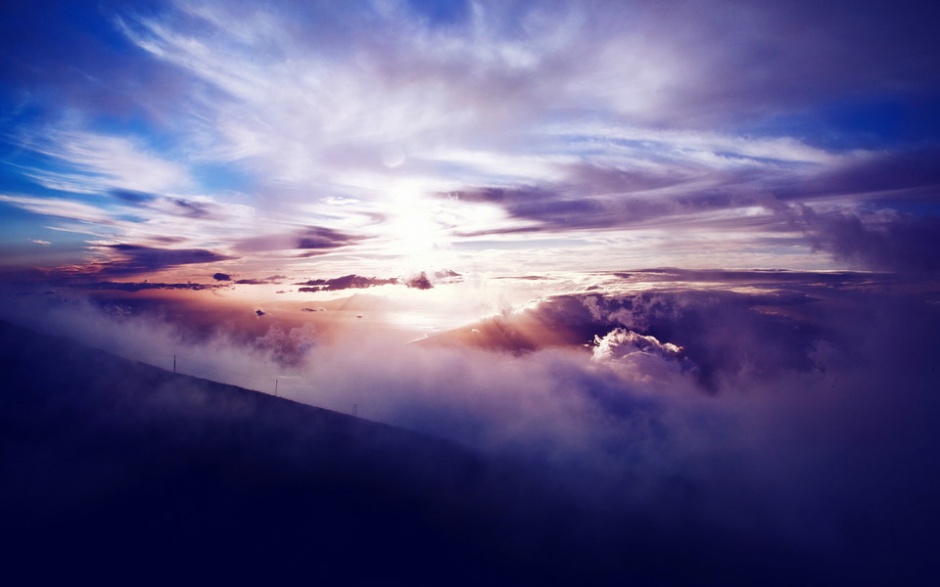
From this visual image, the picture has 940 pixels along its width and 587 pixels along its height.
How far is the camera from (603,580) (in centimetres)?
11781

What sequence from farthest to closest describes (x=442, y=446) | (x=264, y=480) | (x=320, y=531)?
(x=442, y=446), (x=264, y=480), (x=320, y=531)

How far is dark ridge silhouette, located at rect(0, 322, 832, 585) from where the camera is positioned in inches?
2584

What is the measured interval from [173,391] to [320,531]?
5869 centimetres

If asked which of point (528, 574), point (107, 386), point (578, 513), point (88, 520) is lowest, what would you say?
point (578, 513)

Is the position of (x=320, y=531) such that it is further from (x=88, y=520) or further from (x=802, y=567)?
(x=802, y=567)

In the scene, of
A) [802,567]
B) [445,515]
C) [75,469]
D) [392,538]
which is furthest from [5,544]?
[802,567]

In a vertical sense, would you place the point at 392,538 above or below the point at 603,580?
above

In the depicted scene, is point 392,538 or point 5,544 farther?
point 392,538

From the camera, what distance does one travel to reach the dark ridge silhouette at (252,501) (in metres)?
65.6

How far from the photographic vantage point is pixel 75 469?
7506 centimetres

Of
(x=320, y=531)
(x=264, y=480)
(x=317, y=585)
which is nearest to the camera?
(x=317, y=585)

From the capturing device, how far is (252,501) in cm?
8438

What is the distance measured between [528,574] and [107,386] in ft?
316

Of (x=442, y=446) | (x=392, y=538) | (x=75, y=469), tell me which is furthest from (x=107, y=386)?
(x=442, y=446)
